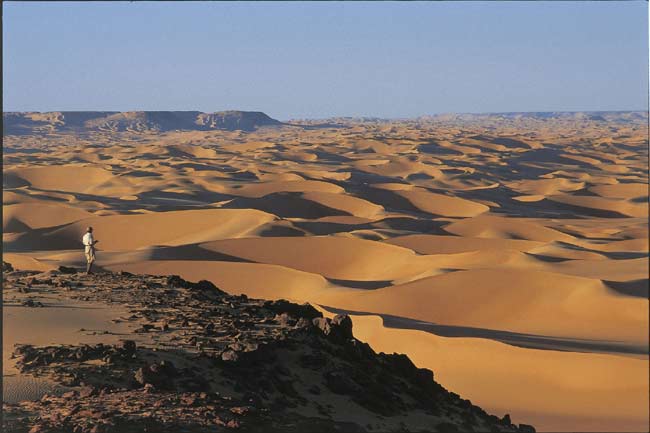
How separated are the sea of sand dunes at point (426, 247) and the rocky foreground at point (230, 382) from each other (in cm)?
135

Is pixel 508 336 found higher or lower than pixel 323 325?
lower

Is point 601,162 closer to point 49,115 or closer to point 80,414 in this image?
point 80,414

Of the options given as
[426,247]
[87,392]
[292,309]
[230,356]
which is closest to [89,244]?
[292,309]

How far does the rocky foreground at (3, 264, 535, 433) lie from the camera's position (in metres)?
6.45

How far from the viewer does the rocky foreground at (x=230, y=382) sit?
21.2 feet

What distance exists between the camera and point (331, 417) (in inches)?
279

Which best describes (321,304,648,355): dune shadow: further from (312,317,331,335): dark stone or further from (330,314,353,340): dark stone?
(312,317,331,335): dark stone

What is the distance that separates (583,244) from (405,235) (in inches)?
224

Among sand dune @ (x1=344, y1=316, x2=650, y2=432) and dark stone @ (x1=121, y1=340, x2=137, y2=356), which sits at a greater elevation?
dark stone @ (x1=121, y1=340, x2=137, y2=356)

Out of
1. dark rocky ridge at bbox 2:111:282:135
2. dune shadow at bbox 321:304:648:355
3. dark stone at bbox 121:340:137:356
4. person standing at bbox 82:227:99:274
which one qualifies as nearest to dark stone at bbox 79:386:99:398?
dark stone at bbox 121:340:137:356

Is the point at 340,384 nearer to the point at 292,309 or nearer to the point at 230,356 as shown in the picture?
the point at 230,356

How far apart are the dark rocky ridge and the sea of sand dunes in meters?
84.4

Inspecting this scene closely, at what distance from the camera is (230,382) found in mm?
7363

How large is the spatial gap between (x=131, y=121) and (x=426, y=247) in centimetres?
14472
